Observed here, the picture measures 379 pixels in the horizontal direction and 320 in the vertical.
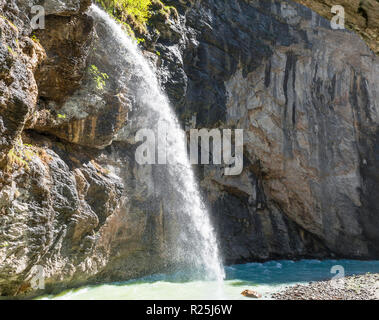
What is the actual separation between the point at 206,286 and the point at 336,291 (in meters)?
3.14

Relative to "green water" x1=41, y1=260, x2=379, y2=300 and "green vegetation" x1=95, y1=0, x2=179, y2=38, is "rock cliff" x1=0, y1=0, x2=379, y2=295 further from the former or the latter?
"green water" x1=41, y1=260, x2=379, y2=300

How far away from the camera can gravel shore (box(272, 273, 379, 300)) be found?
Result: 23.5 feet

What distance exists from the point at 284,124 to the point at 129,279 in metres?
10.9

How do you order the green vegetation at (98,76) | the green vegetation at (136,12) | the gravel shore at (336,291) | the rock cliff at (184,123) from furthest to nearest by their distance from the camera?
the green vegetation at (136,12), the green vegetation at (98,76), the gravel shore at (336,291), the rock cliff at (184,123)

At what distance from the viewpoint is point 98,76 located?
8.15 metres

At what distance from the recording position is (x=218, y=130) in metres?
14.1

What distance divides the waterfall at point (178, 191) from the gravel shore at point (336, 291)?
8.50 feet

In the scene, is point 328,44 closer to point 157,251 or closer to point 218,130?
point 218,130

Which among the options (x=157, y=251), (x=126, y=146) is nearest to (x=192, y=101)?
(x=126, y=146)

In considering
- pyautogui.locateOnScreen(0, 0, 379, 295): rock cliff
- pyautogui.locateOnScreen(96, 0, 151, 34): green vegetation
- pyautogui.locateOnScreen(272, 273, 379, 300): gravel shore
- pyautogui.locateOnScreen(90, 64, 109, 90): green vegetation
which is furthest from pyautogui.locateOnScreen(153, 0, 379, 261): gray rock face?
pyautogui.locateOnScreen(272, 273, 379, 300): gravel shore

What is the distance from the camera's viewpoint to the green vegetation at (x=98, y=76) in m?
8.07

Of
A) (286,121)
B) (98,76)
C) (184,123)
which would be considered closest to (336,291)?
(184,123)
